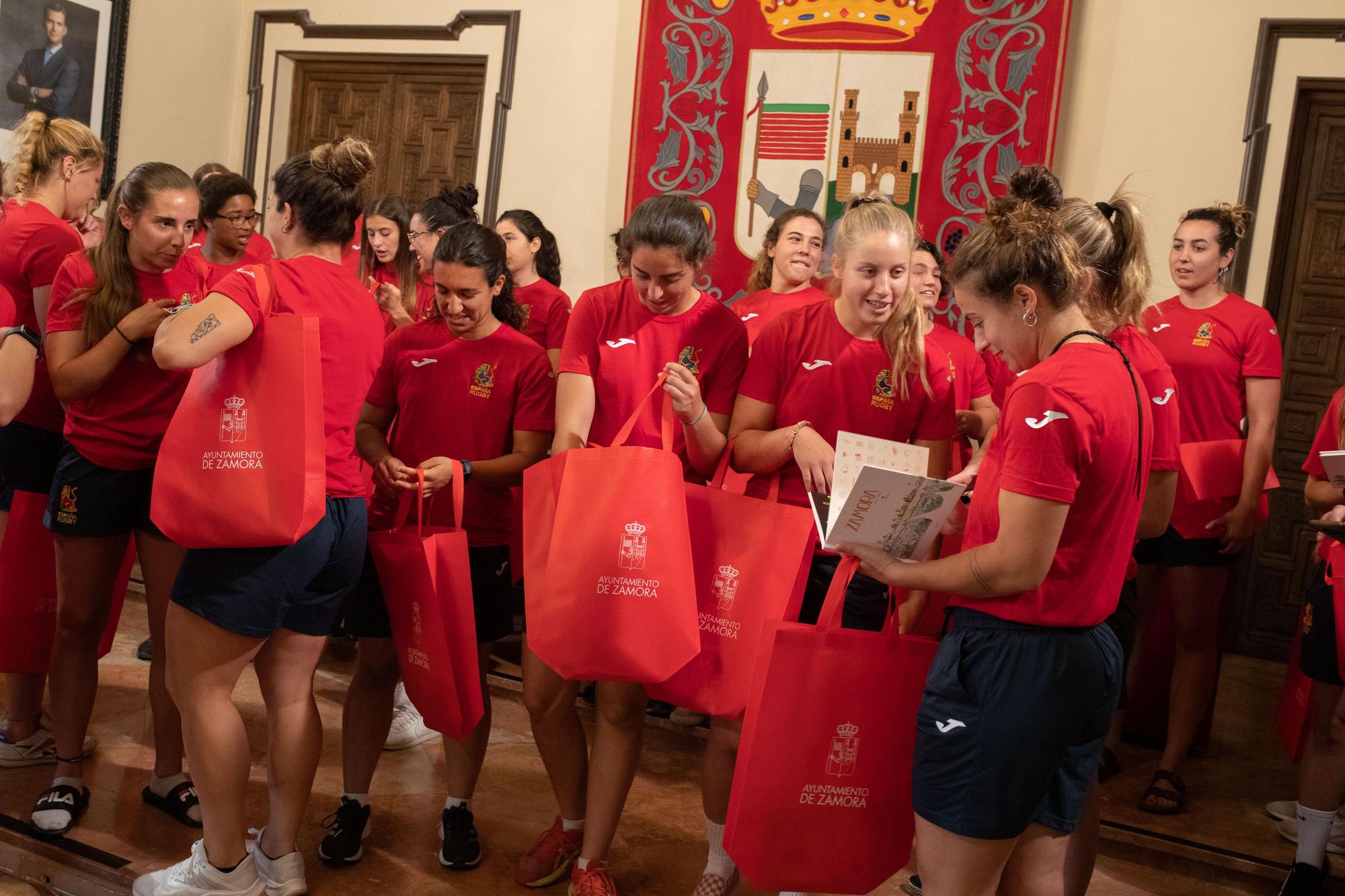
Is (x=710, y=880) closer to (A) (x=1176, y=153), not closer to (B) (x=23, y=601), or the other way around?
(B) (x=23, y=601)

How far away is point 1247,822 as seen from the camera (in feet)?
11.2

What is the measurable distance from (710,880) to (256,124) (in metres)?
5.10

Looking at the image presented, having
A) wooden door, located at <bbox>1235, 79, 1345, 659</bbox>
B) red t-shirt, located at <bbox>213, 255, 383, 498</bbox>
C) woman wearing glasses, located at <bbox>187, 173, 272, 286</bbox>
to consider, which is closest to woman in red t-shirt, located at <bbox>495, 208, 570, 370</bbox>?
woman wearing glasses, located at <bbox>187, 173, 272, 286</bbox>

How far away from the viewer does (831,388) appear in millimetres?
2359

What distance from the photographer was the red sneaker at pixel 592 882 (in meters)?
2.50

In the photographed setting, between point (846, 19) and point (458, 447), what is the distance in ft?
10.8

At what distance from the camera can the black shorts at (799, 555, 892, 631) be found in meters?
2.34

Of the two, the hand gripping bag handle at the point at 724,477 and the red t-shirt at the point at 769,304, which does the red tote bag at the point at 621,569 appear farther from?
the red t-shirt at the point at 769,304

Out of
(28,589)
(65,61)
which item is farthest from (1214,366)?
(65,61)

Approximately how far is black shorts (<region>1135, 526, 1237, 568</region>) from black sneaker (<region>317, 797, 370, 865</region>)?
2.46 meters

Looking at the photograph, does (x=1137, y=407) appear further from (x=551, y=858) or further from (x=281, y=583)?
(x=551, y=858)

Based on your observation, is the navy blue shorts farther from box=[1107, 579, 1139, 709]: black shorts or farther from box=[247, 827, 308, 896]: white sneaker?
box=[1107, 579, 1139, 709]: black shorts

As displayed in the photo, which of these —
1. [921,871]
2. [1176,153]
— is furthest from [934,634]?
[1176,153]

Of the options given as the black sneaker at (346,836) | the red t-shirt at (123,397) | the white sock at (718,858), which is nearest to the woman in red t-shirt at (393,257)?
the red t-shirt at (123,397)
